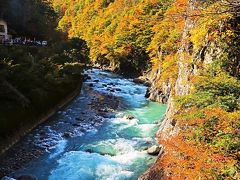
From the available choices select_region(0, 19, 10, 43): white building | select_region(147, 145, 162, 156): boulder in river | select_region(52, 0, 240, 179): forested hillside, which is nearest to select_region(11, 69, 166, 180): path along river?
select_region(147, 145, 162, 156): boulder in river

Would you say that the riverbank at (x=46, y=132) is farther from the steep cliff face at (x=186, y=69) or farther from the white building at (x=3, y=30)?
the white building at (x=3, y=30)

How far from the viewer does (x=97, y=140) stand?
25.8 metres

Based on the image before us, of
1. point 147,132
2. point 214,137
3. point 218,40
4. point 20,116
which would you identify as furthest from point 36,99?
point 214,137

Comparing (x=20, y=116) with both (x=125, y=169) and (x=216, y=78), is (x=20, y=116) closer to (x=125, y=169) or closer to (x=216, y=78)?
(x=125, y=169)

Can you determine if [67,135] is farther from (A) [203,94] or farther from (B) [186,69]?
(A) [203,94]

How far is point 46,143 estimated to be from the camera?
24500 millimetres

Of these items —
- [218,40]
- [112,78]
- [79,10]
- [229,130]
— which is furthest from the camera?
[79,10]

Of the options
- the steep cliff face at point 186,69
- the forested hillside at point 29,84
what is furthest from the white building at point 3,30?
the steep cliff face at point 186,69

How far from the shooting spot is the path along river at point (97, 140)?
67.4 feet

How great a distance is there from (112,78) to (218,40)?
36.3m

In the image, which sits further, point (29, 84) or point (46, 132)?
point (29, 84)

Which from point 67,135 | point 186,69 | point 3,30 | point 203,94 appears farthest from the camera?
point 3,30

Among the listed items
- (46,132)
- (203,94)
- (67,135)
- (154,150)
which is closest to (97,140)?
(67,135)

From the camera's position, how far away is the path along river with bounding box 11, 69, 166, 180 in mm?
20531
